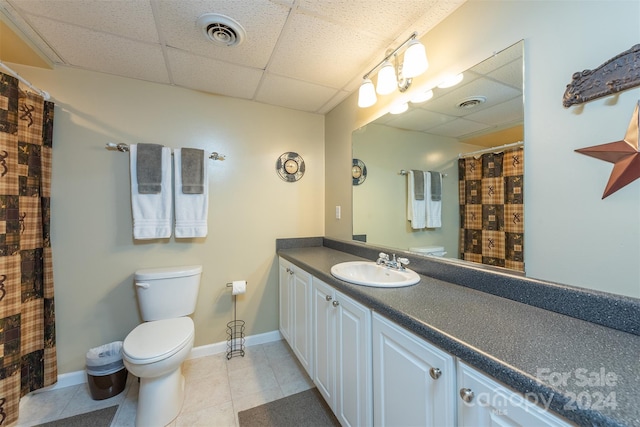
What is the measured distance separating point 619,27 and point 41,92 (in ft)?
9.37

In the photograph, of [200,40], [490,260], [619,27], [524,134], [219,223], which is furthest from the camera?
[219,223]

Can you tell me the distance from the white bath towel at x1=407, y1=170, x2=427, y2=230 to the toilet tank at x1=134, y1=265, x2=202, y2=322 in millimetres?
1642

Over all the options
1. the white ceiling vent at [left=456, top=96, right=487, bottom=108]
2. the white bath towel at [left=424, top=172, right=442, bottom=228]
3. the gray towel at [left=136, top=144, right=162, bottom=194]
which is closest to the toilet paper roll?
the gray towel at [left=136, top=144, right=162, bottom=194]

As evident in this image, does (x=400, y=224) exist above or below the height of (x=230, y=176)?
below

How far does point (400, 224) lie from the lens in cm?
170

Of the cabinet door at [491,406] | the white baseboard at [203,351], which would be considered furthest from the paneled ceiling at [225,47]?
the white baseboard at [203,351]

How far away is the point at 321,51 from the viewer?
1540 mm

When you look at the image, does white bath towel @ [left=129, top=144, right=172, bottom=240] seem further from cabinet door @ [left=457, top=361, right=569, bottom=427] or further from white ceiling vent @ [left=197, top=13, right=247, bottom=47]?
cabinet door @ [left=457, top=361, right=569, bottom=427]

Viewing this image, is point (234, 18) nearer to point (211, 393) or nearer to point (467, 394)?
point (467, 394)

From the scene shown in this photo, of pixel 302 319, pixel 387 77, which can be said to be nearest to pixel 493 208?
pixel 387 77

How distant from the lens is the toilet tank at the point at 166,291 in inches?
66.8

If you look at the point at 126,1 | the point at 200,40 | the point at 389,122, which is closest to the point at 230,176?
the point at 200,40

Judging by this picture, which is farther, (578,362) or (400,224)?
(400,224)

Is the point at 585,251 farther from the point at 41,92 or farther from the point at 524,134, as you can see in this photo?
the point at 41,92
